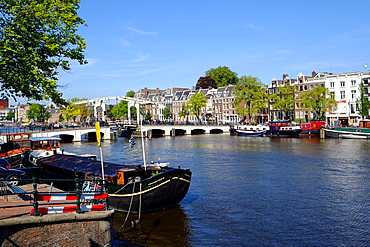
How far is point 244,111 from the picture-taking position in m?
111

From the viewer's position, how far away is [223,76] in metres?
156

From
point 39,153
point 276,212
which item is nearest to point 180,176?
point 276,212

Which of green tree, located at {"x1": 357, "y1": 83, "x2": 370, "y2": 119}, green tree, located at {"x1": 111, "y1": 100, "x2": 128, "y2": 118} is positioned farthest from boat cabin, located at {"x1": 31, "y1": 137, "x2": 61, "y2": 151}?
green tree, located at {"x1": 111, "y1": 100, "x2": 128, "y2": 118}

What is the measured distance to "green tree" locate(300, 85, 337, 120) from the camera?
9338 centimetres

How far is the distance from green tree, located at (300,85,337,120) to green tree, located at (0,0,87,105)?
82115 millimetres

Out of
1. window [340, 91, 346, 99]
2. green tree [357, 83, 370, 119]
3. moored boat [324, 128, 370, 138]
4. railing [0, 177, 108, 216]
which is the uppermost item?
window [340, 91, 346, 99]

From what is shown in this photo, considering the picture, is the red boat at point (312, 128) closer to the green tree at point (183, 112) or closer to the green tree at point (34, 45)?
the green tree at point (183, 112)

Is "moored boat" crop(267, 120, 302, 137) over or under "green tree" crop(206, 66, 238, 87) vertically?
under

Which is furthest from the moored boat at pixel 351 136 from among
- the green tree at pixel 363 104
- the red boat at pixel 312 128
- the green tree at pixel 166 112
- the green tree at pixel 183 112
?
the green tree at pixel 166 112

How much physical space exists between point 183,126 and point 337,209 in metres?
82.7

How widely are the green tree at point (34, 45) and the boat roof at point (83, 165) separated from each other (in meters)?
5.98

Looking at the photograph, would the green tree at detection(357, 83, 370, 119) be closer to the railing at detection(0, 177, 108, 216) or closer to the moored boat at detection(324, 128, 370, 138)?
the moored boat at detection(324, 128, 370, 138)

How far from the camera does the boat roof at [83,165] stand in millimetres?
24453

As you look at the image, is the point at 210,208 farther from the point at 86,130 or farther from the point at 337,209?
the point at 86,130
